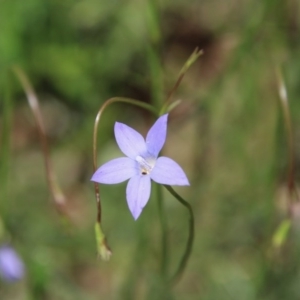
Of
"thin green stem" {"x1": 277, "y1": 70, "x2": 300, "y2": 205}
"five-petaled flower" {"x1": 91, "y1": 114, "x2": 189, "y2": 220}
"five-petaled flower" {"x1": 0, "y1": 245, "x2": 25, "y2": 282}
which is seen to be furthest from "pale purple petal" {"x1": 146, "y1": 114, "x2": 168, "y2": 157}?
"five-petaled flower" {"x1": 0, "y1": 245, "x2": 25, "y2": 282}

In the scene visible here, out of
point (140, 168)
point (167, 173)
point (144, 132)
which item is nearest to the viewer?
point (167, 173)

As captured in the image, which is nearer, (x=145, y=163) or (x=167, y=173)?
(x=167, y=173)

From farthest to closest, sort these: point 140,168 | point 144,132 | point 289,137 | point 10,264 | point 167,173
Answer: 1. point 144,132
2. point 10,264
3. point 289,137
4. point 140,168
5. point 167,173

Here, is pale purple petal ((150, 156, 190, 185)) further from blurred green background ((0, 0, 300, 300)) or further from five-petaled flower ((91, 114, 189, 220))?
blurred green background ((0, 0, 300, 300))

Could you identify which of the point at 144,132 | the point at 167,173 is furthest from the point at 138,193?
the point at 144,132

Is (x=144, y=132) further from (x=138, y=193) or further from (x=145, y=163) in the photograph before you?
(x=138, y=193)

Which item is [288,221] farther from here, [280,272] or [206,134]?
[206,134]
